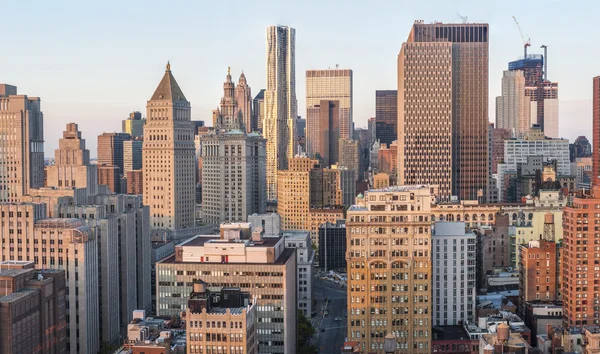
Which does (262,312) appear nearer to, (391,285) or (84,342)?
(391,285)

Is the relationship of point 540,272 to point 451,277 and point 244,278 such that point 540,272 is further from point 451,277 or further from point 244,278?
point 244,278

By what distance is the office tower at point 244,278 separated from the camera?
140250 millimetres

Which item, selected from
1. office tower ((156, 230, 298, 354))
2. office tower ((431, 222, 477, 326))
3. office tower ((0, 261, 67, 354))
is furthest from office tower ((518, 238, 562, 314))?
office tower ((0, 261, 67, 354))

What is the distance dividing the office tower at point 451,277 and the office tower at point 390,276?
74.8 feet

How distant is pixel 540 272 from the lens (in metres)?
170

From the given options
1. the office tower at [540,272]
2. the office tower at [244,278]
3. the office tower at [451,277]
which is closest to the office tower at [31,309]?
the office tower at [244,278]

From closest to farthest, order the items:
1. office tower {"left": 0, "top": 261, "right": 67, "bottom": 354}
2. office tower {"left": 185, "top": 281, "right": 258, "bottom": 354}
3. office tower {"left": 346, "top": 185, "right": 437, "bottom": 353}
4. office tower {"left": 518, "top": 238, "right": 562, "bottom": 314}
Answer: office tower {"left": 185, "top": 281, "right": 258, "bottom": 354}, office tower {"left": 0, "top": 261, "right": 67, "bottom": 354}, office tower {"left": 346, "top": 185, "right": 437, "bottom": 353}, office tower {"left": 518, "top": 238, "right": 562, "bottom": 314}

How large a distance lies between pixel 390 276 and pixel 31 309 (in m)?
58.3

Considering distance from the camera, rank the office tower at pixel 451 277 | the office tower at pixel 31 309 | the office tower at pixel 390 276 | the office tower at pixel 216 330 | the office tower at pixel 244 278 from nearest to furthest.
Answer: the office tower at pixel 216 330
the office tower at pixel 31 309
the office tower at pixel 390 276
the office tower at pixel 244 278
the office tower at pixel 451 277

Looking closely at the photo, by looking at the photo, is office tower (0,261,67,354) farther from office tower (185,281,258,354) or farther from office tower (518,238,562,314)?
office tower (518,238,562,314)

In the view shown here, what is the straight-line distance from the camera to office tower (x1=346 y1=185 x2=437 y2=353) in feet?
454

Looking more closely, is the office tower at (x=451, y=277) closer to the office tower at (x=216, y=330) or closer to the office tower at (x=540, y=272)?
the office tower at (x=540, y=272)

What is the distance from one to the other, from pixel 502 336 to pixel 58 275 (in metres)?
75.1

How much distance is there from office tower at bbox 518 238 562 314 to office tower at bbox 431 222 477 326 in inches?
596
